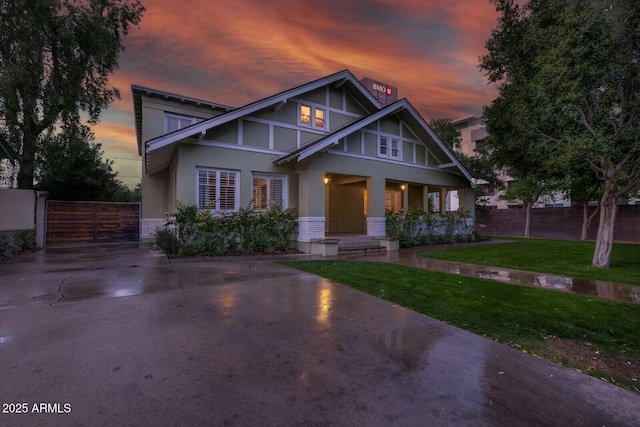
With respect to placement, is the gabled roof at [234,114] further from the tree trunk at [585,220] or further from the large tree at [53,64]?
the tree trunk at [585,220]

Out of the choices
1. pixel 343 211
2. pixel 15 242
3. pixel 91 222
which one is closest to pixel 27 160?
pixel 91 222

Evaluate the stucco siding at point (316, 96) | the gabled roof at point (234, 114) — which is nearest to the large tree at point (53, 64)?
the gabled roof at point (234, 114)

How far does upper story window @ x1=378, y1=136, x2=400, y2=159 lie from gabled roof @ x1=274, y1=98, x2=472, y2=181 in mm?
1186

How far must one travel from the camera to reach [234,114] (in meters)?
11.2

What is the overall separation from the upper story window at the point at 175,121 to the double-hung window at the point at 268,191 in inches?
217

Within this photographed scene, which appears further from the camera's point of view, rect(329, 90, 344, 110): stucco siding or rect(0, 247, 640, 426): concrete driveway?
rect(329, 90, 344, 110): stucco siding

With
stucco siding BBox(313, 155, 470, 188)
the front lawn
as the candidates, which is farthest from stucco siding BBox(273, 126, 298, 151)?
the front lawn

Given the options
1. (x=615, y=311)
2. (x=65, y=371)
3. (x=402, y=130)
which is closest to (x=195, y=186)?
(x=65, y=371)

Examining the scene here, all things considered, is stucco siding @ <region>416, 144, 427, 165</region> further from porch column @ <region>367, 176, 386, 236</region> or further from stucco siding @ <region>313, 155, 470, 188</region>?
porch column @ <region>367, 176, 386, 236</region>

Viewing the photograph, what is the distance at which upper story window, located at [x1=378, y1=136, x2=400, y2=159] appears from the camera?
14.7m

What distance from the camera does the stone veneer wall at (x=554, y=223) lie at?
18.2 metres

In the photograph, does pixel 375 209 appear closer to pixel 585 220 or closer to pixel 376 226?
pixel 376 226

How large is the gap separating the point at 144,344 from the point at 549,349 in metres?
4.45

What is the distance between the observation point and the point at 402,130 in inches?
615
